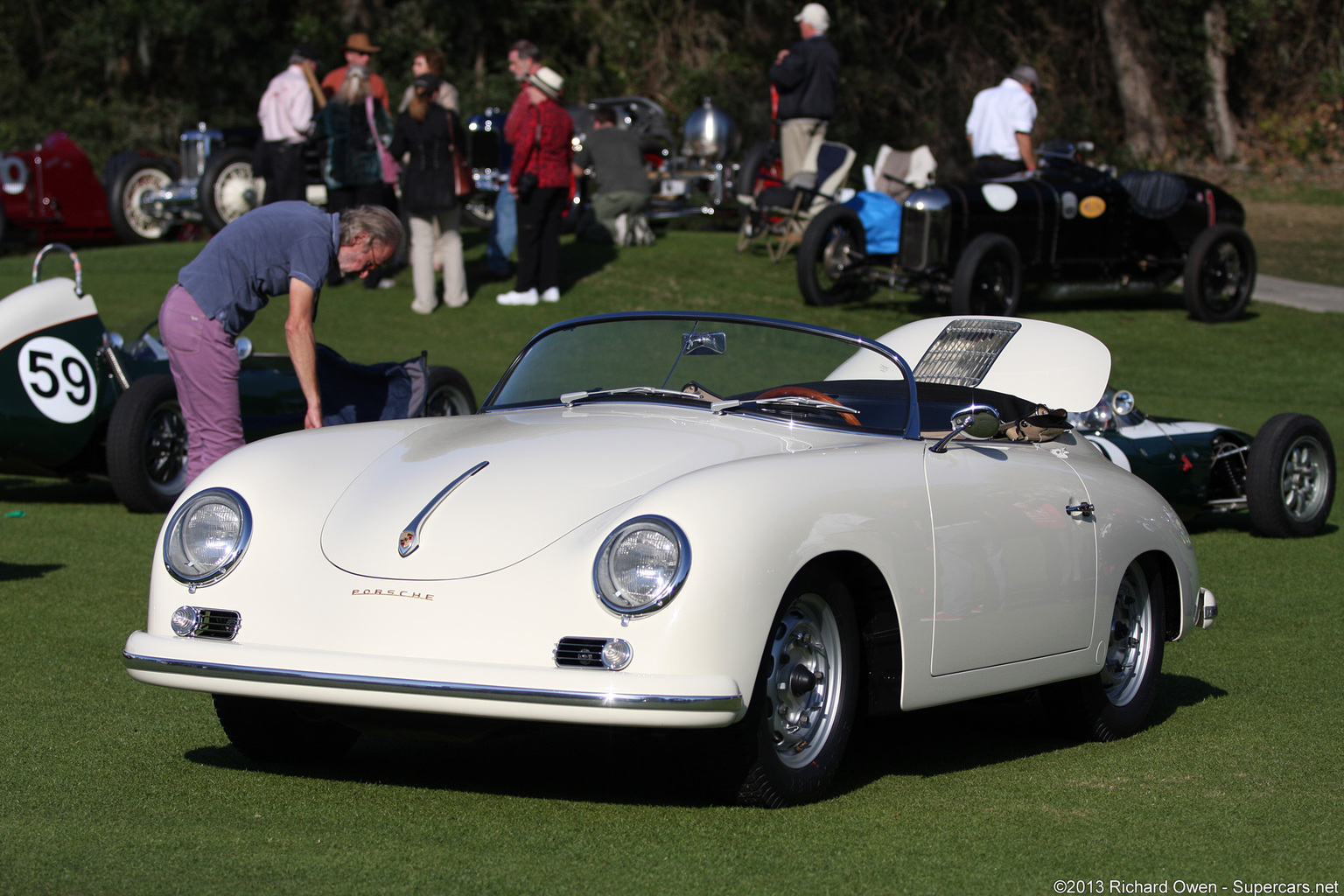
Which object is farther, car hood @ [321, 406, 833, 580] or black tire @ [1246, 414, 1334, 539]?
black tire @ [1246, 414, 1334, 539]

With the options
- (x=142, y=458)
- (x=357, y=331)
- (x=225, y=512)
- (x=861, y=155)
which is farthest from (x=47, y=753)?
(x=861, y=155)

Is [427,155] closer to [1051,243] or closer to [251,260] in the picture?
[1051,243]

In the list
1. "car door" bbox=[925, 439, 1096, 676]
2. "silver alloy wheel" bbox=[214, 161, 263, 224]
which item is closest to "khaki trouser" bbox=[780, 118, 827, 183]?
"silver alloy wheel" bbox=[214, 161, 263, 224]

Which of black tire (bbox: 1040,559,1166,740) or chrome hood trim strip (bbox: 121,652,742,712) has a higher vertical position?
chrome hood trim strip (bbox: 121,652,742,712)

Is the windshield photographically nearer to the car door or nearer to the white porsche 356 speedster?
the white porsche 356 speedster

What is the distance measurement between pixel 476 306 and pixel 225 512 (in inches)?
431

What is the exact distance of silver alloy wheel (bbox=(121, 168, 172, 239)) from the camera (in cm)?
1959

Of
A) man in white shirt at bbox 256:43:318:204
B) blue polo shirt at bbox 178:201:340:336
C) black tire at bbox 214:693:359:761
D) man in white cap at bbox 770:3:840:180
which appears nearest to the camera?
black tire at bbox 214:693:359:761

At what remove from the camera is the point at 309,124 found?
1457cm

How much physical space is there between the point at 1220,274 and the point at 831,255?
4048 mm

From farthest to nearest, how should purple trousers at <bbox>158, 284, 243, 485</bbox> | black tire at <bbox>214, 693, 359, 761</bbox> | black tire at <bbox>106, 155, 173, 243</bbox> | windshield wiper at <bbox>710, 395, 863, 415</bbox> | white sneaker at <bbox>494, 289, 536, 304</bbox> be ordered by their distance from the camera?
black tire at <bbox>106, 155, 173, 243</bbox> < white sneaker at <bbox>494, 289, 536, 304</bbox> < purple trousers at <bbox>158, 284, 243, 485</bbox> < windshield wiper at <bbox>710, 395, 863, 415</bbox> < black tire at <bbox>214, 693, 359, 761</bbox>

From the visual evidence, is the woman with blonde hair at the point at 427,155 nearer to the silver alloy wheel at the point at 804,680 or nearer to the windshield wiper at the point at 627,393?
the windshield wiper at the point at 627,393

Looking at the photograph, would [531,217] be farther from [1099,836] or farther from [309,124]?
[1099,836]

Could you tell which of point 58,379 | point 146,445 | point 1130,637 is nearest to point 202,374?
point 146,445
